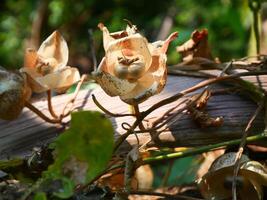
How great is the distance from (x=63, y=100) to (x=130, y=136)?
0.17 metres

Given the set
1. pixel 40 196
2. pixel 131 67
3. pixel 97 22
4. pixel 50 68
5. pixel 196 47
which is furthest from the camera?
pixel 97 22

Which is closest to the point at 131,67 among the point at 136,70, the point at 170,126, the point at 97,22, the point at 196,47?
the point at 136,70

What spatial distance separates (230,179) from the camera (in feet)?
2.52

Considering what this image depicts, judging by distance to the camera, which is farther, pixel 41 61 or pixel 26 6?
pixel 26 6

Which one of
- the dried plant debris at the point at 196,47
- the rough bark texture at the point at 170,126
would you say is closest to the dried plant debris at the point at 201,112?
the rough bark texture at the point at 170,126

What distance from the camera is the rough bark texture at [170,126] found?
0.83 m

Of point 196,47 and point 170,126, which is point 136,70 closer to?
point 170,126

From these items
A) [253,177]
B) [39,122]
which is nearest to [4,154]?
[39,122]

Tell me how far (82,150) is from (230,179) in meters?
0.23

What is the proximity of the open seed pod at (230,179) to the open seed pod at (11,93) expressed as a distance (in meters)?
0.25

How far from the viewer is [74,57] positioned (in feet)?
10.3

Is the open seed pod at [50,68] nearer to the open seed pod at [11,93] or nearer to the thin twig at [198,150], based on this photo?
the open seed pod at [11,93]

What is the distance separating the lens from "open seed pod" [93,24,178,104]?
729mm

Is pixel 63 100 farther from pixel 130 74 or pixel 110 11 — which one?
pixel 110 11
